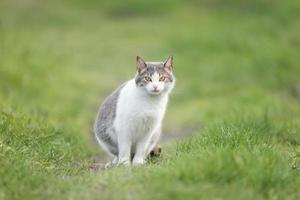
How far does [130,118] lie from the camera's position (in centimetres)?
701

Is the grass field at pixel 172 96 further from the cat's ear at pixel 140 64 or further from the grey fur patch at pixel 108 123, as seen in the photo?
the cat's ear at pixel 140 64

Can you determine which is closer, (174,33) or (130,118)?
(130,118)

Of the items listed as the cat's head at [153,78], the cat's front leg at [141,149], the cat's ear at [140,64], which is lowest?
the cat's front leg at [141,149]

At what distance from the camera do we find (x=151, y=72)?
6906mm

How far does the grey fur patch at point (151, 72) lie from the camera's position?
272 inches

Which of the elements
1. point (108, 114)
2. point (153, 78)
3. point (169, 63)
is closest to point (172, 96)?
point (108, 114)

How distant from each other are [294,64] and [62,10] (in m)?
9.16

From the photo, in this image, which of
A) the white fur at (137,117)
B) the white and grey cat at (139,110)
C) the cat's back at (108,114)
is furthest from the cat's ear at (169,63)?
the cat's back at (108,114)

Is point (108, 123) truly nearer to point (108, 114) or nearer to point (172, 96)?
point (108, 114)

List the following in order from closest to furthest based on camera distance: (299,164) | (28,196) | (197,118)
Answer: (28,196)
(299,164)
(197,118)

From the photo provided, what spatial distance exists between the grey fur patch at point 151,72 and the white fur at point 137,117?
6 centimetres

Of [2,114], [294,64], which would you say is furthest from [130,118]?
[294,64]

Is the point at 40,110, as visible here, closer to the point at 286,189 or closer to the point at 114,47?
the point at 286,189

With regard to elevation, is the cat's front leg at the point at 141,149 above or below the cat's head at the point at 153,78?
below
